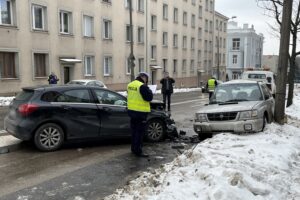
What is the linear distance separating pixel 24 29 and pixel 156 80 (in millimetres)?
20689

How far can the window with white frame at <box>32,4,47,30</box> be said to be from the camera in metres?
26.6

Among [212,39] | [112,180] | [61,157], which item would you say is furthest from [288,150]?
[212,39]

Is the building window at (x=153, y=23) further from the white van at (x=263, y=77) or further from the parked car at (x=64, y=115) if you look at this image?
the parked car at (x=64, y=115)

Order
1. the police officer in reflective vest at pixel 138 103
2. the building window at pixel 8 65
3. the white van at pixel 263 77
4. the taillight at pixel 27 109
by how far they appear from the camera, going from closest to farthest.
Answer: the police officer in reflective vest at pixel 138 103 < the taillight at pixel 27 109 < the white van at pixel 263 77 < the building window at pixel 8 65

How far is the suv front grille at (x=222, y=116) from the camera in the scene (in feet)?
30.0

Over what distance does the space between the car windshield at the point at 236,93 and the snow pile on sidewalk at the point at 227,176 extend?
8.93 ft

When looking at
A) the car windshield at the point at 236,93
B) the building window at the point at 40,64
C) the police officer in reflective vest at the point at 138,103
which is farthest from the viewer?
the building window at the point at 40,64

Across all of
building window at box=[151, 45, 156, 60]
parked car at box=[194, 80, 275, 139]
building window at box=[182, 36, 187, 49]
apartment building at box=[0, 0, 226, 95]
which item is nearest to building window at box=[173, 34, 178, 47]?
apartment building at box=[0, 0, 226, 95]

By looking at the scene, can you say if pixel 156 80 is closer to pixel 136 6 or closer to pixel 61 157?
pixel 136 6

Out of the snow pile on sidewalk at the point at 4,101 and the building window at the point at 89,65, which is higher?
the building window at the point at 89,65

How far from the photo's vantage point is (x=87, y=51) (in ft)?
104

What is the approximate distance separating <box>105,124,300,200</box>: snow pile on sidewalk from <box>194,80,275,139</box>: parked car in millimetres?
1469

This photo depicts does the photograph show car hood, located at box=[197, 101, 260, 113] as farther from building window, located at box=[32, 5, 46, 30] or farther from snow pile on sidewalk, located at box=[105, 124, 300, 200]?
building window, located at box=[32, 5, 46, 30]

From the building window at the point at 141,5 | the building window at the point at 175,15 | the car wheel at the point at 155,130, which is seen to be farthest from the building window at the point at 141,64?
the car wheel at the point at 155,130
